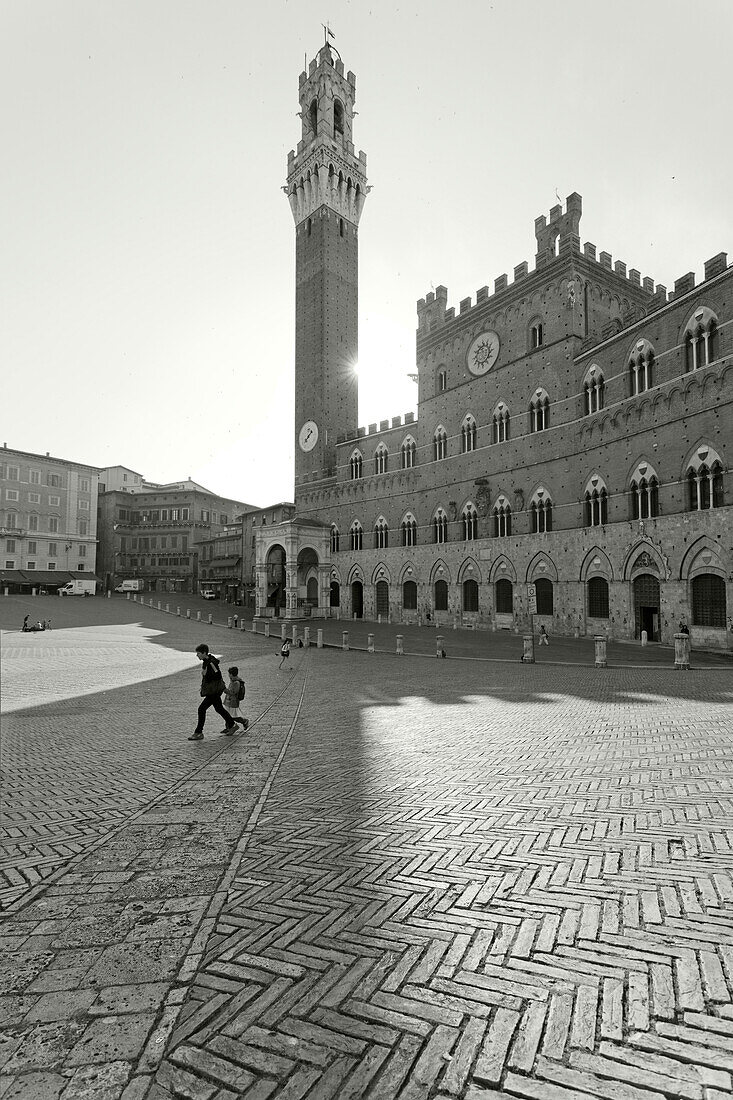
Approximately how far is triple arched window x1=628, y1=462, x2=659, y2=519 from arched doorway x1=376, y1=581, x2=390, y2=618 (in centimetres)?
1934

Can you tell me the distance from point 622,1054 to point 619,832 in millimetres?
2561

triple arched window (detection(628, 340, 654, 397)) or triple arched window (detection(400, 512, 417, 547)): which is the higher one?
triple arched window (detection(628, 340, 654, 397))

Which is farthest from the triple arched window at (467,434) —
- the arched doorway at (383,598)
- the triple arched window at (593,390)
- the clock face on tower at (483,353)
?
the arched doorway at (383,598)

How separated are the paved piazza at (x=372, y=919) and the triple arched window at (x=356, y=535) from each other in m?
34.3

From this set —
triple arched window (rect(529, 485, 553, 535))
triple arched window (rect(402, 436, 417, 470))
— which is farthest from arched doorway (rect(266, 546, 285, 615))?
triple arched window (rect(529, 485, 553, 535))

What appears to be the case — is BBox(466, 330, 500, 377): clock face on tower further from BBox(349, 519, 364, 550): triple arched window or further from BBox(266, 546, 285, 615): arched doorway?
BBox(266, 546, 285, 615): arched doorway

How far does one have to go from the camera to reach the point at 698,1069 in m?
2.25

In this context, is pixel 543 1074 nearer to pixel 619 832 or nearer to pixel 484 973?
pixel 484 973

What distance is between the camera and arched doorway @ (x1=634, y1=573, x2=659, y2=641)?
920 inches

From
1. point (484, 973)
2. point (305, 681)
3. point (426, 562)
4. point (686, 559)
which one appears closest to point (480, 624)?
point (426, 562)

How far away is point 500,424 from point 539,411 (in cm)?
290

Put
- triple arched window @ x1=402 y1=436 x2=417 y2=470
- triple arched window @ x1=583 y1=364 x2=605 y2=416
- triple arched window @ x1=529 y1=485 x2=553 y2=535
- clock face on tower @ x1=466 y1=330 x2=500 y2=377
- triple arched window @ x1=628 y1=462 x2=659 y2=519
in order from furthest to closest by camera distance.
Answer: triple arched window @ x1=402 y1=436 x2=417 y2=470, clock face on tower @ x1=466 y1=330 x2=500 y2=377, triple arched window @ x1=529 y1=485 x2=553 y2=535, triple arched window @ x1=583 y1=364 x2=605 y2=416, triple arched window @ x1=628 y1=462 x2=659 y2=519

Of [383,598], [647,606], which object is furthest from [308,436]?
[647,606]

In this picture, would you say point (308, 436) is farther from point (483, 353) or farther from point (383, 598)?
point (483, 353)
